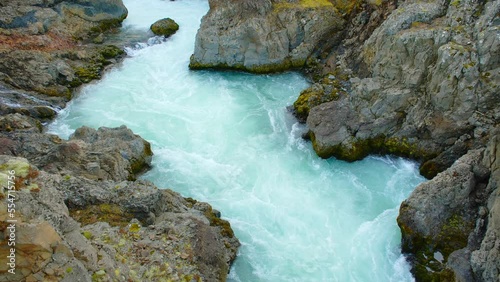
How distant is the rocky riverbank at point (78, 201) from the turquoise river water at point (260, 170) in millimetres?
1682

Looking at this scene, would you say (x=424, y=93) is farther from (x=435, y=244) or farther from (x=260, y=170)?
(x=260, y=170)

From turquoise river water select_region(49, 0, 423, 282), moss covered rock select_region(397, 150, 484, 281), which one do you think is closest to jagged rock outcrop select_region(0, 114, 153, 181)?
turquoise river water select_region(49, 0, 423, 282)

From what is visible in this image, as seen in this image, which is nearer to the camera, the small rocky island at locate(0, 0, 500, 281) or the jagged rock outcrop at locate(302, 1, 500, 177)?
the small rocky island at locate(0, 0, 500, 281)

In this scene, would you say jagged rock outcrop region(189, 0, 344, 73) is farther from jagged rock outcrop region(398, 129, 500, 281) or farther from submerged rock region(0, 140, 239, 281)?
jagged rock outcrop region(398, 129, 500, 281)

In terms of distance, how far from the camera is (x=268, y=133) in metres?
26.1

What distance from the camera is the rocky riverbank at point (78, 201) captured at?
32.8 ft

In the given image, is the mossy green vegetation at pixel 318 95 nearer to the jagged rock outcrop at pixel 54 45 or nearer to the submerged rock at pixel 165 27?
the jagged rock outcrop at pixel 54 45

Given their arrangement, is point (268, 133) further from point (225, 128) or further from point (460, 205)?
point (460, 205)

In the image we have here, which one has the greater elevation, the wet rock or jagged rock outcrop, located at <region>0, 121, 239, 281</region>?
jagged rock outcrop, located at <region>0, 121, 239, 281</region>

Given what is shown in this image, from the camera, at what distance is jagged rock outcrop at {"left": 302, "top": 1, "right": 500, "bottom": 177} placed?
20.7m

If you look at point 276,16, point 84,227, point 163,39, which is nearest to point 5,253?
point 84,227

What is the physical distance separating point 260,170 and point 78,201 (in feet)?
34.7

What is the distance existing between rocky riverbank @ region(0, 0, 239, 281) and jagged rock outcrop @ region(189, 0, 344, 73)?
9930 mm

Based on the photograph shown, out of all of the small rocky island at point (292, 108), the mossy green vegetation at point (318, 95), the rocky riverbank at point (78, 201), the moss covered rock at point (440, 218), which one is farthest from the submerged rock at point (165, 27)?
the moss covered rock at point (440, 218)
